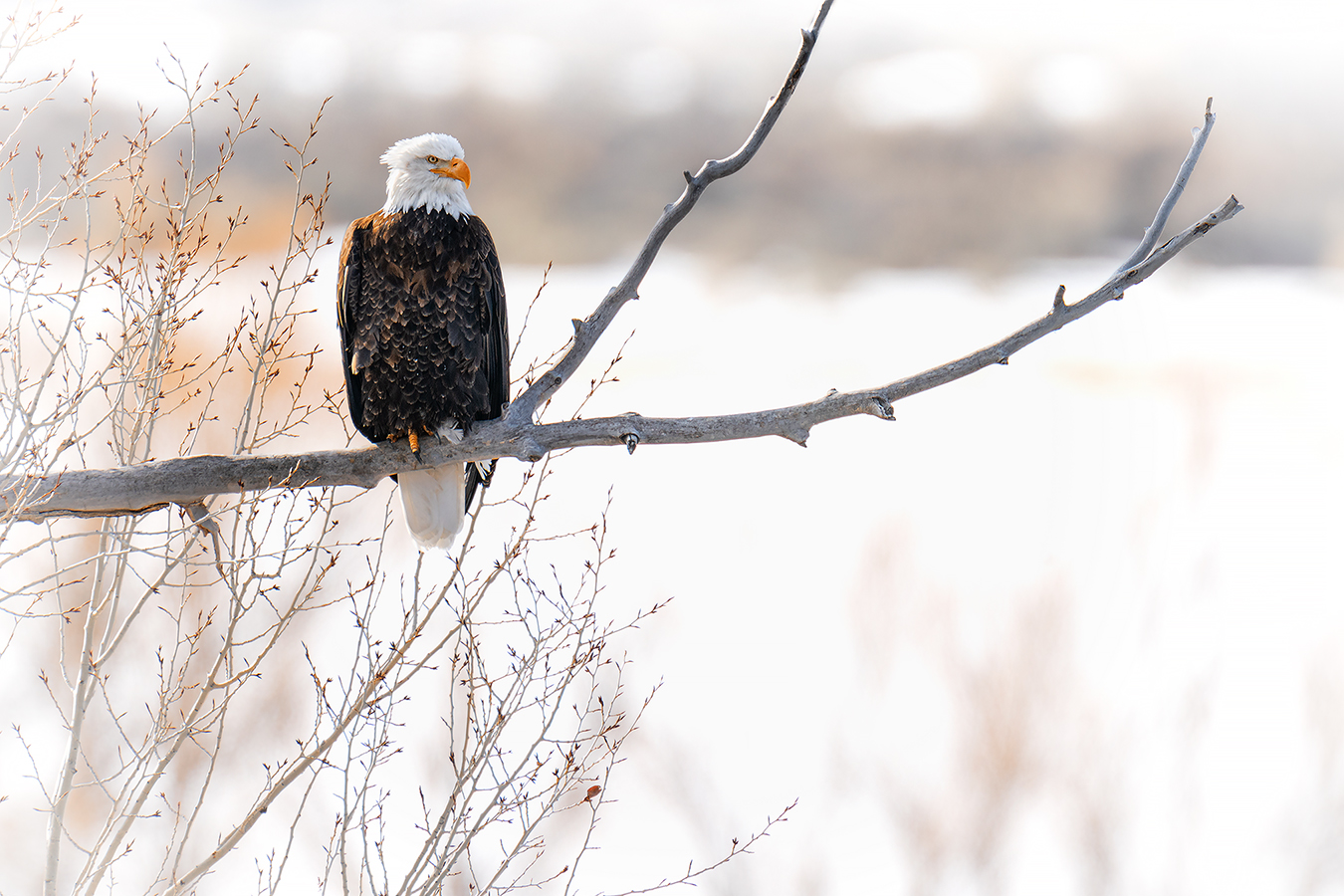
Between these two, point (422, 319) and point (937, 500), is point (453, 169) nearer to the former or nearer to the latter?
point (422, 319)

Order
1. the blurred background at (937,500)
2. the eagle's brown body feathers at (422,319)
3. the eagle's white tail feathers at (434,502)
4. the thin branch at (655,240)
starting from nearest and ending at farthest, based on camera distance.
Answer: the thin branch at (655,240) → the eagle's brown body feathers at (422,319) → the eagle's white tail feathers at (434,502) → the blurred background at (937,500)

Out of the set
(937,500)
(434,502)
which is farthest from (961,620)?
(434,502)

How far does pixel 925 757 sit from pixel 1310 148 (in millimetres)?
12591

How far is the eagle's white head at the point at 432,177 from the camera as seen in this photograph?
287 centimetres

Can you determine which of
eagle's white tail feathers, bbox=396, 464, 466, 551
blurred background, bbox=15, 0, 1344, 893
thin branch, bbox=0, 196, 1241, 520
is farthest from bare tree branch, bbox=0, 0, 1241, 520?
blurred background, bbox=15, 0, 1344, 893

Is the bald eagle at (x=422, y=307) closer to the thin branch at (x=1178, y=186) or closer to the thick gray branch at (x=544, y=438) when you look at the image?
the thick gray branch at (x=544, y=438)

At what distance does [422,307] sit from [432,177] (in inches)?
15.9

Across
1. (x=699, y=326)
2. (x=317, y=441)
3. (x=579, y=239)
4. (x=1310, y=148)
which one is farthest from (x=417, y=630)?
(x=1310, y=148)

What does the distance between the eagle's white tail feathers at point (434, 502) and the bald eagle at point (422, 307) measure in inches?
9.0

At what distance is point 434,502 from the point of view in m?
3.12

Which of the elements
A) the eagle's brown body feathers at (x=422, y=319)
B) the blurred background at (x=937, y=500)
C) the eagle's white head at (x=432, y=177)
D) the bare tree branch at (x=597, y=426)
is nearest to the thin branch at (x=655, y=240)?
the bare tree branch at (x=597, y=426)

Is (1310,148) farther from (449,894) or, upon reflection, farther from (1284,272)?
(449,894)

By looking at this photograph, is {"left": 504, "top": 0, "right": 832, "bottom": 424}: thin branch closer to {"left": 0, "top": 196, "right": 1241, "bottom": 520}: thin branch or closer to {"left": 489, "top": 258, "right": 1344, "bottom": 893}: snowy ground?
{"left": 0, "top": 196, "right": 1241, "bottom": 520}: thin branch

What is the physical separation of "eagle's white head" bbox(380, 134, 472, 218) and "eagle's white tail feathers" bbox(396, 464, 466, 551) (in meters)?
0.80
